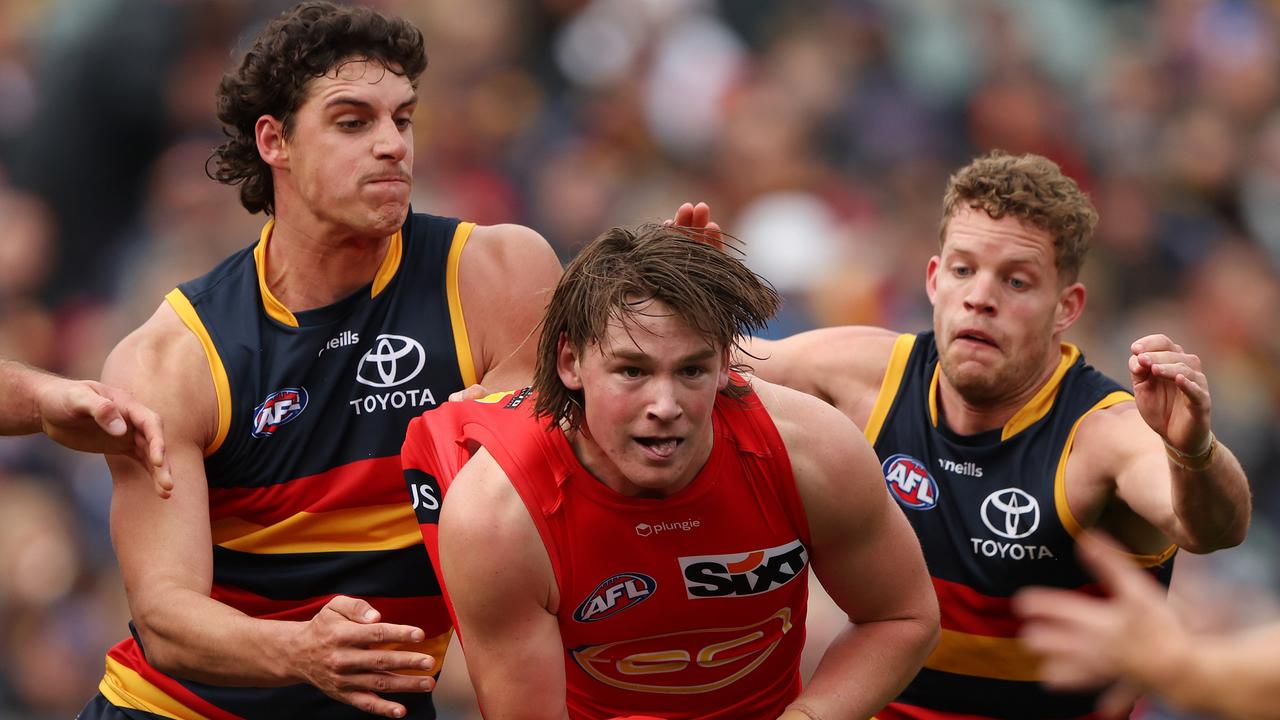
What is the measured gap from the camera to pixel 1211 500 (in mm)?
4668

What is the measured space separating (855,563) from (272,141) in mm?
2343

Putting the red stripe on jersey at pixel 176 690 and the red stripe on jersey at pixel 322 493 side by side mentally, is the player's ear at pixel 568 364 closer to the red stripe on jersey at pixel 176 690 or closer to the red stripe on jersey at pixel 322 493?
the red stripe on jersey at pixel 322 493

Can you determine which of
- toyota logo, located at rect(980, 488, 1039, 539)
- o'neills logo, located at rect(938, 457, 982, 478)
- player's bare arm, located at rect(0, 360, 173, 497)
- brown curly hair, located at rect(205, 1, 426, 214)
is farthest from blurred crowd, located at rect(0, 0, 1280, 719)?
player's bare arm, located at rect(0, 360, 173, 497)

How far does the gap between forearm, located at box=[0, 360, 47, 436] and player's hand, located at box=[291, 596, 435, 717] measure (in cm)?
108

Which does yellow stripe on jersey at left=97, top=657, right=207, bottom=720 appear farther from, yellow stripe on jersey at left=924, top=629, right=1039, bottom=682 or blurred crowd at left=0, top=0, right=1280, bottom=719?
blurred crowd at left=0, top=0, right=1280, bottom=719

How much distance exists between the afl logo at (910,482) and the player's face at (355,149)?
5.99 ft

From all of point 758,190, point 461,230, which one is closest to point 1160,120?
point 758,190

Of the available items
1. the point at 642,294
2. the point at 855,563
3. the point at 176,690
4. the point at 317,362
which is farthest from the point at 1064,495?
the point at 176,690

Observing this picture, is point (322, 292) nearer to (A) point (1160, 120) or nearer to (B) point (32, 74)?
(B) point (32, 74)

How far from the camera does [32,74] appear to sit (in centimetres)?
1015

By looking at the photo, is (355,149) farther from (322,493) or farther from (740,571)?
(740,571)

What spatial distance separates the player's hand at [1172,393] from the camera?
14.6 feet

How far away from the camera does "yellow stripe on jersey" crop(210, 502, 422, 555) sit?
5.16 metres

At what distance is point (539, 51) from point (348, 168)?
5836 mm
